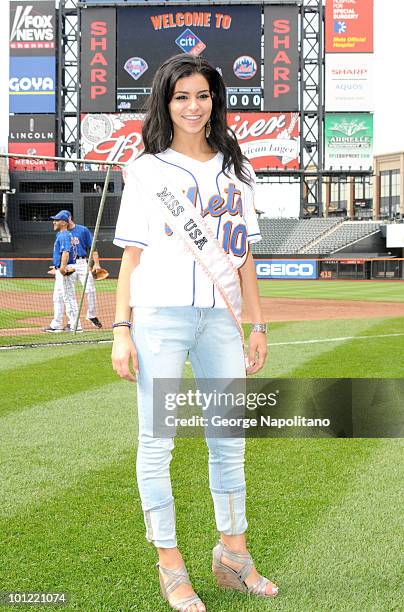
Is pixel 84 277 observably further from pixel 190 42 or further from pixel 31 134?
pixel 31 134

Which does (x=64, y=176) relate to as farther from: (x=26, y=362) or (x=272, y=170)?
(x=26, y=362)

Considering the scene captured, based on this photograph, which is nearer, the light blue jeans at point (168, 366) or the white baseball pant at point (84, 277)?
the light blue jeans at point (168, 366)

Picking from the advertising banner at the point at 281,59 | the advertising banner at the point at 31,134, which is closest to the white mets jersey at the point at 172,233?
the advertising banner at the point at 281,59

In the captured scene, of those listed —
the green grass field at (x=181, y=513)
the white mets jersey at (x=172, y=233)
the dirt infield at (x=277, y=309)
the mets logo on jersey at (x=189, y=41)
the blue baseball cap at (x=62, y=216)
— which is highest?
the mets logo on jersey at (x=189, y=41)

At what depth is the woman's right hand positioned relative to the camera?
107 inches

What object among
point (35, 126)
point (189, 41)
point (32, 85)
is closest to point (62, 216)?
point (189, 41)

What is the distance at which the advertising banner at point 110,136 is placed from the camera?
51.2 m

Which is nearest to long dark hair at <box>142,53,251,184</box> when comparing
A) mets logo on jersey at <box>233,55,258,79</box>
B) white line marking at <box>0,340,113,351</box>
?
white line marking at <box>0,340,113,351</box>

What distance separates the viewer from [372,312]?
17344 mm

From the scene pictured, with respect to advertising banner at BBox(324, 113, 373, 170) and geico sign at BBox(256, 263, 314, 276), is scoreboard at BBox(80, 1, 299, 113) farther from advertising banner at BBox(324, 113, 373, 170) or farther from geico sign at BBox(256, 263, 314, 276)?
geico sign at BBox(256, 263, 314, 276)

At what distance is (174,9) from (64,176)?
1406cm

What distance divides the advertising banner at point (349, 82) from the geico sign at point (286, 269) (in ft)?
53.6

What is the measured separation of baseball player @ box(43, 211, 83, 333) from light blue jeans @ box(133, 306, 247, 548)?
958 centimetres

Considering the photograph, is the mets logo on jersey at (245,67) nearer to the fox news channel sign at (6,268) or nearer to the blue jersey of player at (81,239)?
the fox news channel sign at (6,268)
